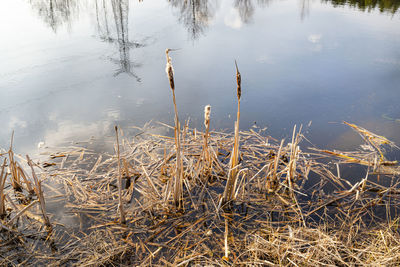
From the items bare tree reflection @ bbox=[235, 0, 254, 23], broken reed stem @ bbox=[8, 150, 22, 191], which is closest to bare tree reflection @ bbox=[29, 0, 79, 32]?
bare tree reflection @ bbox=[235, 0, 254, 23]

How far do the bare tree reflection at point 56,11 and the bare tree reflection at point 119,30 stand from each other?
107 cm

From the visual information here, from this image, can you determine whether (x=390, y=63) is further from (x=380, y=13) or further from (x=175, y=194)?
(x=175, y=194)

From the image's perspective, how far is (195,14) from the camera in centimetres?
1310

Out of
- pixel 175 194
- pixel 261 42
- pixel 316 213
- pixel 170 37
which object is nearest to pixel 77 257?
pixel 175 194

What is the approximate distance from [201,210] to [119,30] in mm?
8353

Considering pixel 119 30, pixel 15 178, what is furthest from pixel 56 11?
pixel 15 178

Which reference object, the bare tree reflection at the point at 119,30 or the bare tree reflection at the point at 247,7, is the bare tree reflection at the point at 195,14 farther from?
the bare tree reflection at the point at 119,30

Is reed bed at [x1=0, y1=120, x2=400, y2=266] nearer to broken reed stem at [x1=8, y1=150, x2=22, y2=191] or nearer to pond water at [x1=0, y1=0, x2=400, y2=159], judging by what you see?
broken reed stem at [x1=8, y1=150, x2=22, y2=191]

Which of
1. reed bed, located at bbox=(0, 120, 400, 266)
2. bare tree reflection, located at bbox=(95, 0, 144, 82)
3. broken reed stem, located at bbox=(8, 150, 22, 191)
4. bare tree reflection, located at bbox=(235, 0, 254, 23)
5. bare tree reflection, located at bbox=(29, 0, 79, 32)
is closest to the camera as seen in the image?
reed bed, located at bbox=(0, 120, 400, 266)

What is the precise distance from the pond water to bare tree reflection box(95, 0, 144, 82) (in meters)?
0.05

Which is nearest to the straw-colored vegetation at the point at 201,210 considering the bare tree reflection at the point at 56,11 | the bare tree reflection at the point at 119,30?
the bare tree reflection at the point at 119,30

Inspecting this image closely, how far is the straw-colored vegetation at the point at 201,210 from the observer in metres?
2.81

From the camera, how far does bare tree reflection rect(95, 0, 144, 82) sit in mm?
7753

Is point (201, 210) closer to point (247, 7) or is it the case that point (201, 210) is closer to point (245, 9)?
point (245, 9)
